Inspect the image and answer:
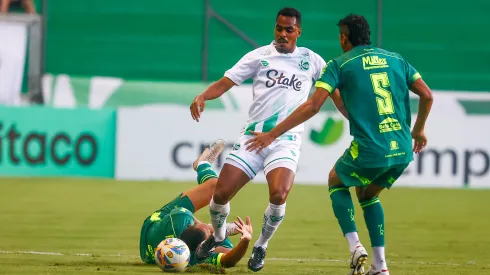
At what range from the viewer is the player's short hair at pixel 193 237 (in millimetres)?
9117

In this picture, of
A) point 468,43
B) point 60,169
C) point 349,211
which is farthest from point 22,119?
point 349,211

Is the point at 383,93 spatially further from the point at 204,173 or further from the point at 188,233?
the point at 204,173

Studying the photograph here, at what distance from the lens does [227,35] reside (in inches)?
915

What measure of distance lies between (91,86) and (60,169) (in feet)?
6.83

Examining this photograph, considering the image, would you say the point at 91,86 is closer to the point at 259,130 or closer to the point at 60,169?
the point at 60,169

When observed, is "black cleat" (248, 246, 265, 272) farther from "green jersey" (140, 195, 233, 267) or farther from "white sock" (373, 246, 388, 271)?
"white sock" (373, 246, 388, 271)

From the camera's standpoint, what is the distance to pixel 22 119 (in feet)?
64.6

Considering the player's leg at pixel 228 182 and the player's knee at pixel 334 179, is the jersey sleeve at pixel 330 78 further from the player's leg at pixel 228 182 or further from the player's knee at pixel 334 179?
the player's leg at pixel 228 182

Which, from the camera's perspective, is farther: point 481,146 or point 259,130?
point 481,146

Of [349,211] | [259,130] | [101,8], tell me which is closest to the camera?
[349,211]

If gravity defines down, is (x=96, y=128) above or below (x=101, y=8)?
below

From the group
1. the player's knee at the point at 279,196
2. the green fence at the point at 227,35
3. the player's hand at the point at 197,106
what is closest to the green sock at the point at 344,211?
the player's knee at the point at 279,196

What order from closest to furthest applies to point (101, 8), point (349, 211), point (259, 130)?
1. point (349, 211)
2. point (259, 130)
3. point (101, 8)

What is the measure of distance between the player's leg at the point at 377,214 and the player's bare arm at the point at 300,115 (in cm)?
78
